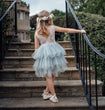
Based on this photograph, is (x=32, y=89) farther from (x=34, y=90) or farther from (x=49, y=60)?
(x=49, y=60)

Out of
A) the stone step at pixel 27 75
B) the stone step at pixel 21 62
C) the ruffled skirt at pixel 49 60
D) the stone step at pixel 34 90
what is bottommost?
the stone step at pixel 34 90

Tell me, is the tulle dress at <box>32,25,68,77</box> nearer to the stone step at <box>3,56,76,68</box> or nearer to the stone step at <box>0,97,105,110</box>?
the stone step at <box>0,97,105,110</box>

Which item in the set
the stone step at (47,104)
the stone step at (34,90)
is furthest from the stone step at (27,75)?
the stone step at (47,104)

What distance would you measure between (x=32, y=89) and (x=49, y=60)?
63 centimetres

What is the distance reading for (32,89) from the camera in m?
2.41

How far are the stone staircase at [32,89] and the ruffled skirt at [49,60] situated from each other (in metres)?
0.38

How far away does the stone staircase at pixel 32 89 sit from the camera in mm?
2055

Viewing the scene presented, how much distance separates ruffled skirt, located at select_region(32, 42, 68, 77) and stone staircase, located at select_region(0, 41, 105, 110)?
0.38m

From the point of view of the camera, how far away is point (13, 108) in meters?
2.04

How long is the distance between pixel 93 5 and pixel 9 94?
7.11 metres

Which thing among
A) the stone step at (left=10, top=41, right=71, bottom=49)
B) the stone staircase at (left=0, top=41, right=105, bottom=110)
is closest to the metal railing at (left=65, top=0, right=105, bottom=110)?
the stone staircase at (left=0, top=41, right=105, bottom=110)

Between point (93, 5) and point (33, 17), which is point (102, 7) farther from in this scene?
point (33, 17)

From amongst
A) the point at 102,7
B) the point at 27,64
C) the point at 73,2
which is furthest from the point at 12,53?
the point at 73,2

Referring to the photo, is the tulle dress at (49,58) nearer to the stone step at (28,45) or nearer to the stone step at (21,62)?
the stone step at (21,62)
